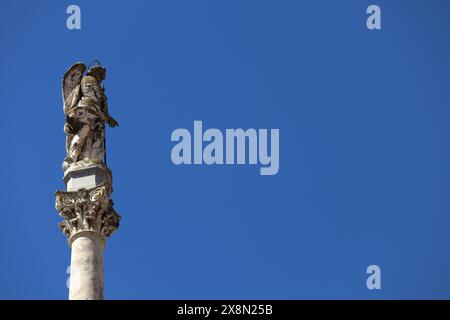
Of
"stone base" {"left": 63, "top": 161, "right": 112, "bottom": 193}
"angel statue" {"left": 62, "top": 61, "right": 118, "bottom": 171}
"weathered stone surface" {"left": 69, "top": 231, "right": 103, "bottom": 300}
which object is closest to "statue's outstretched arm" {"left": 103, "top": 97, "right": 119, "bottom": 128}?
"angel statue" {"left": 62, "top": 61, "right": 118, "bottom": 171}

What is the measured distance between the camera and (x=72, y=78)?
37.6 metres

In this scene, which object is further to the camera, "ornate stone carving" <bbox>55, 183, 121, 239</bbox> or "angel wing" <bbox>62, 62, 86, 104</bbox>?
"angel wing" <bbox>62, 62, 86, 104</bbox>

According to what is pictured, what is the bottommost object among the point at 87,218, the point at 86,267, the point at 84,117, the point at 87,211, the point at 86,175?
the point at 86,267

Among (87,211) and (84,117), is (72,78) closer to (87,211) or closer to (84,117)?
(84,117)

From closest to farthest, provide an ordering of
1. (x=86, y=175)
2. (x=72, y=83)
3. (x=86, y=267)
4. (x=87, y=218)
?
1. (x=86, y=267)
2. (x=87, y=218)
3. (x=86, y=175)
4. (x=72, y=83)

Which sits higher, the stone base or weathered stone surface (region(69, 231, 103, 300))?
the stone base

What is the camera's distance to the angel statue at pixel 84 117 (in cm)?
3594

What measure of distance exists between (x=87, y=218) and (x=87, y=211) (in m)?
0.18

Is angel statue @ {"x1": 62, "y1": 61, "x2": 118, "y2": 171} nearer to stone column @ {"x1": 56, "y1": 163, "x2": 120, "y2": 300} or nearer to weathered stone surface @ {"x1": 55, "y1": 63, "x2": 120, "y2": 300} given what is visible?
weathered stone surface @ {"x1": 55, "y1": 63, "x2": 120, "y2": 300}

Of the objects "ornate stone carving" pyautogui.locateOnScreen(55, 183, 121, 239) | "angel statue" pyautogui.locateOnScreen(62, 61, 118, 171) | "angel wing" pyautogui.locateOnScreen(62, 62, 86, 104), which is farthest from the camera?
"angel wing" pyautogui.locateOnScreen(62, 62, 86, 104)

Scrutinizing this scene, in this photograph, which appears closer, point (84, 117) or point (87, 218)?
point (87, 218)

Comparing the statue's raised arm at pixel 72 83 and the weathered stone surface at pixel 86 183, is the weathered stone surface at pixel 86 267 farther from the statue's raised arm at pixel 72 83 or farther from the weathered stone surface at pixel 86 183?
the statue's raised arm at pixel 72 83

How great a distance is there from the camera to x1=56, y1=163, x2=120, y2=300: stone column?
3316 centimetres

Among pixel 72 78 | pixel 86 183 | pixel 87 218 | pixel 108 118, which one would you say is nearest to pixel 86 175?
pixel 86 183
